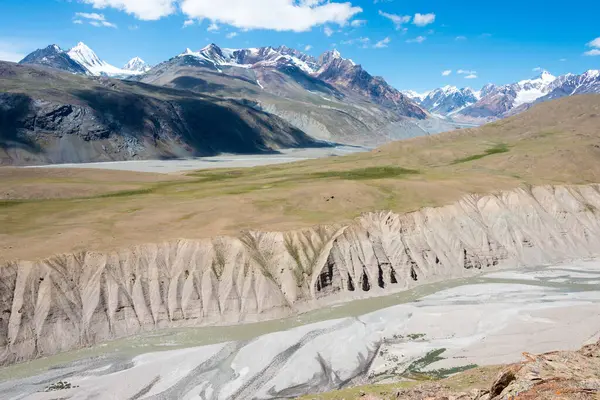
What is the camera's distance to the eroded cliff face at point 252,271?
47938mm

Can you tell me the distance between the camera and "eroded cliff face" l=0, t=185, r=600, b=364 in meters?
47.9

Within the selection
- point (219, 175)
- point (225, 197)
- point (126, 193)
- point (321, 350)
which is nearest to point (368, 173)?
point (219, 175)

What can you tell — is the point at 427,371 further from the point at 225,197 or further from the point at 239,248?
the point at 225,197

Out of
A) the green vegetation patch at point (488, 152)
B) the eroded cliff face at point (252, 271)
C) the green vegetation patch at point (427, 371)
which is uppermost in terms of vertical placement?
the green vegetation patch at point (488, 152)

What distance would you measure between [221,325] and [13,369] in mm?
19926

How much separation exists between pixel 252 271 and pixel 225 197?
23343 mm

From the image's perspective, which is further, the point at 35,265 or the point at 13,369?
the point at 35,265

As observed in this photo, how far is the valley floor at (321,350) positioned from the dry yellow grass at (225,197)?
588 inches

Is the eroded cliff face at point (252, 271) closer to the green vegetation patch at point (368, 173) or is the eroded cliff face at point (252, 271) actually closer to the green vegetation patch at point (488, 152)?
the green vegetation patch at point (368, 173)

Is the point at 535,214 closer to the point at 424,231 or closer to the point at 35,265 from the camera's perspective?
the point at 424,231

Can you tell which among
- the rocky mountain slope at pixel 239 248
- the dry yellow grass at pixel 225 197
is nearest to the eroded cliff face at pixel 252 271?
the rocky mountain slope at pixel 239 248

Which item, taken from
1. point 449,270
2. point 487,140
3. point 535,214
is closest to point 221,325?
point 449,270

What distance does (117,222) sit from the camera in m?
64.6

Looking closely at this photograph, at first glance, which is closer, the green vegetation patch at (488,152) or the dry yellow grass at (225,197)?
the dry yellow grass at (225,197)
